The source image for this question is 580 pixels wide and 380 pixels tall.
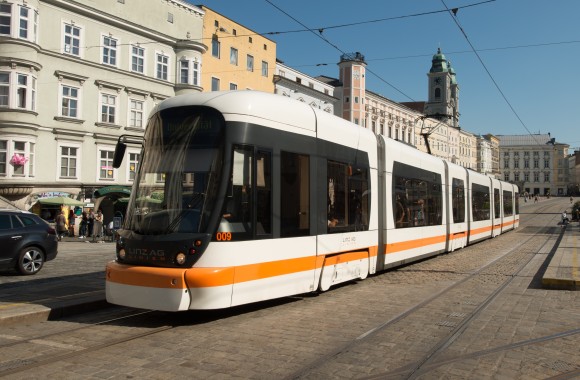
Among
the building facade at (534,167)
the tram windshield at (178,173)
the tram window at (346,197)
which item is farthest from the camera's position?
the building facade at (534,167)

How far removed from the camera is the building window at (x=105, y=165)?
32.3 metres

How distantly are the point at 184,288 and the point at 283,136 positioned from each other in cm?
279

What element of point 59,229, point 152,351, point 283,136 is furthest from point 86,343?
point 59,229

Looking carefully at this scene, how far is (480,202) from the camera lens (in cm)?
2294

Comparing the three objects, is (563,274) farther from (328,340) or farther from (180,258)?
(180,258)

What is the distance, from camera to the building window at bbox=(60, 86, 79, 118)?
99.8 ft

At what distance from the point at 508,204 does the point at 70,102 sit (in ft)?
87.7

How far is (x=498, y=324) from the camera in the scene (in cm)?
742

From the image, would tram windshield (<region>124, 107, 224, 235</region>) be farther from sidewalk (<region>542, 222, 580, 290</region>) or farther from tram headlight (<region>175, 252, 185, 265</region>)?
sidewalk (<region>542, 222, 580, 290</region>)

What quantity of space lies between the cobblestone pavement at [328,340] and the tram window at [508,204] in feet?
70.4

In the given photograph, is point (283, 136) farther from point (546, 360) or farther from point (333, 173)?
point (546, 360)

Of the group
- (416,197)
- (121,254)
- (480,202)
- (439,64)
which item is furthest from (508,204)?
(439,64)

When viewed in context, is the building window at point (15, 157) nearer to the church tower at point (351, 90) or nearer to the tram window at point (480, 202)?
the tram window at point (480, 202)

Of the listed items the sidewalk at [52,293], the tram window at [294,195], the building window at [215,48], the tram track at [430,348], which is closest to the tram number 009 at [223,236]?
the tram window at [294,195]
